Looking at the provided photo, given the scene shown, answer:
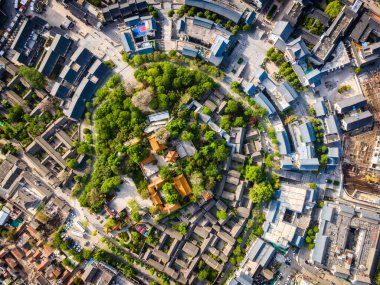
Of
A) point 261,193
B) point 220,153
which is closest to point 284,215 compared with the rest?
point 261,193

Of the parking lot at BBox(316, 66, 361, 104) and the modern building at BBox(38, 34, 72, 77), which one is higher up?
the parking lot at BBox(316, 66, 361, 104)

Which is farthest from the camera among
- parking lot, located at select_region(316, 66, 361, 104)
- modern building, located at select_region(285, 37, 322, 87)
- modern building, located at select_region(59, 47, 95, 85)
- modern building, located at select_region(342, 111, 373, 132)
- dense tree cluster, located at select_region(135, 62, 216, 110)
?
parking lot, located at select_region(316, 66, 361, 104)

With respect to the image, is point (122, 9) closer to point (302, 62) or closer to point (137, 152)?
point (137, 152)

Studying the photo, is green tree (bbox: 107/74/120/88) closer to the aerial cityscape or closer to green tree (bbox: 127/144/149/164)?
the aerial cityscape

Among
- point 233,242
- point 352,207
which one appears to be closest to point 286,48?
point 352,207

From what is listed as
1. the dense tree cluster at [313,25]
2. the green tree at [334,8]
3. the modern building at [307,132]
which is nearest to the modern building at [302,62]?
the dense tree cluster at [313,25]

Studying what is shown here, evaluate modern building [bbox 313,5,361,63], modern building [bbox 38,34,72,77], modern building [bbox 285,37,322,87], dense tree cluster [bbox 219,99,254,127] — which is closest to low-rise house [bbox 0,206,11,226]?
modern building [bbox 38,34,72,77]

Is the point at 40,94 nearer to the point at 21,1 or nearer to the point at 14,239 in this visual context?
the point at 21,1

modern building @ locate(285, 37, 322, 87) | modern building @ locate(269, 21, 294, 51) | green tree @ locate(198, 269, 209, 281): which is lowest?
green tree @ locate(198, 269, 209, 281)
